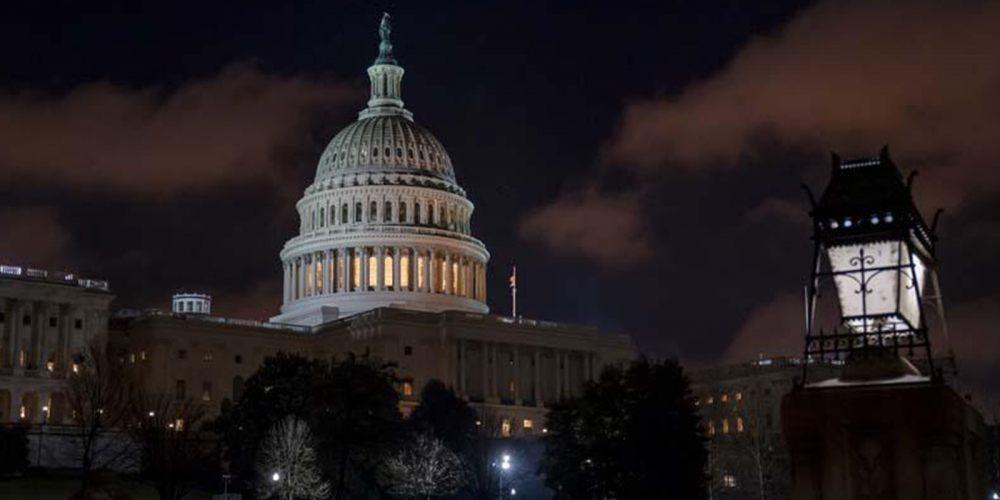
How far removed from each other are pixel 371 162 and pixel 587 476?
100 m

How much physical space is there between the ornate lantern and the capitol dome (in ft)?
444

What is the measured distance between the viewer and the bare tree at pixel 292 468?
7631 centimetres

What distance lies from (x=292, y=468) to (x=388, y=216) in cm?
8816

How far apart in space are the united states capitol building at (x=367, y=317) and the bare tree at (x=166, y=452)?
60.1 feet

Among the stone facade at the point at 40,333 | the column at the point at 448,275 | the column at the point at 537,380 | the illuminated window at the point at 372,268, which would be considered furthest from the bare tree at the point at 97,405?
the column at the point at 448,275

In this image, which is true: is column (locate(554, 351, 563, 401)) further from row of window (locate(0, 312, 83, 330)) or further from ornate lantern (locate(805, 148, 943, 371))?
ornate lantern (locate(805, 148, 943, 371))

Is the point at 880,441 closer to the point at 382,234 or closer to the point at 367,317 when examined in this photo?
the point at 367,317

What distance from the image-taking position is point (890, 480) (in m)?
17.1

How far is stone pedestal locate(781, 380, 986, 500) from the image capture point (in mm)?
16828

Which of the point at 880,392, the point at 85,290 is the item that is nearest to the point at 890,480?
the point at 880,392

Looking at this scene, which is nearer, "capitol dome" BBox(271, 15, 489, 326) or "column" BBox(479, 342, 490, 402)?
"column" BBox(479, 342, 490, 402)

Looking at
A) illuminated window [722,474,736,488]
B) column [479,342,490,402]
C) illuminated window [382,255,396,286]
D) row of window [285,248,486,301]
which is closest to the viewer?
illuminated window [722,474,736,488]

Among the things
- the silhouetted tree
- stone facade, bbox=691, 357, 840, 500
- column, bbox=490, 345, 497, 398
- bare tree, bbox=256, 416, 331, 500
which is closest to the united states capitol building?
column, bbox=490, 345, 497, 398

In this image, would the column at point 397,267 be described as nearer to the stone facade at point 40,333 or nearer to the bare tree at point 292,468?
the stone facade at point 40,333
